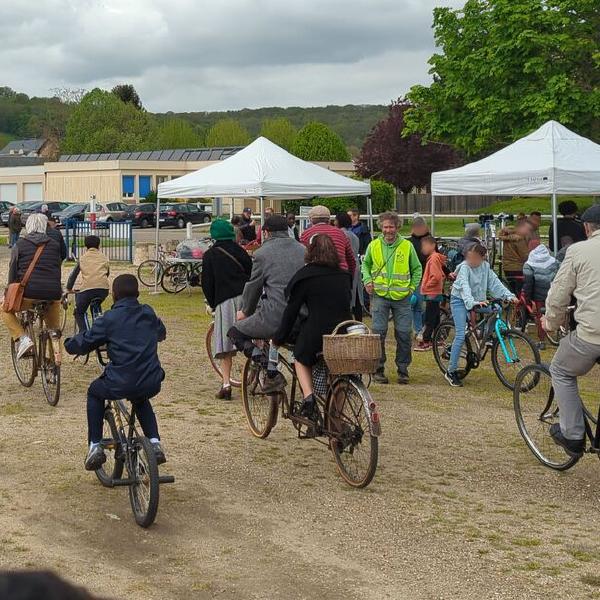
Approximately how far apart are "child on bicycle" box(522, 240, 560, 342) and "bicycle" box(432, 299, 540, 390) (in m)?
2.60

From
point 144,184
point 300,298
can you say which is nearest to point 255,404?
point 300,298

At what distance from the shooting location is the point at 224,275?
9.93 meters

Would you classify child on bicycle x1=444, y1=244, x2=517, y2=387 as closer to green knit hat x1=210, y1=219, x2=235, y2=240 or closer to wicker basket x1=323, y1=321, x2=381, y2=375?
green knit hat x1=210, y1=219, x2=235, y2=240

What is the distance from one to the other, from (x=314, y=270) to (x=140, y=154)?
3344 inches

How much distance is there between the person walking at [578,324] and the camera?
21.7ft

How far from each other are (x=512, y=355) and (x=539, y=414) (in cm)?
310

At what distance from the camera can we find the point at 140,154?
90.4 meters

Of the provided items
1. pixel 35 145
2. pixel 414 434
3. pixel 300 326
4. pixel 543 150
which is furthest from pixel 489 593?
pixel 35 145

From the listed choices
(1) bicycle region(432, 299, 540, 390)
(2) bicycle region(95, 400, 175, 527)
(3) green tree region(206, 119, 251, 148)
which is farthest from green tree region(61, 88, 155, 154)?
(2) bicycle region(95, 400, 175, 527)

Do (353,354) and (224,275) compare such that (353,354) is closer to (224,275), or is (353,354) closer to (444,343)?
(224,275)

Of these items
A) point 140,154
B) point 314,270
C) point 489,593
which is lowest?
point 489,593

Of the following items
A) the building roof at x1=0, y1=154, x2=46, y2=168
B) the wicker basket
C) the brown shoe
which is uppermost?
the building roof at x1=0, y1=154, x2=46, y2=168

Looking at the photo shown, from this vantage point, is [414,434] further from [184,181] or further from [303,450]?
[184,181]

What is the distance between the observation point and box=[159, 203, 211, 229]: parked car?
197 ft
